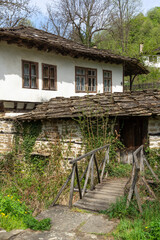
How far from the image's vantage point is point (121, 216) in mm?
4215

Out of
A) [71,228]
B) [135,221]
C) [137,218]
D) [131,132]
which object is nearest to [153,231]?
[135,221]

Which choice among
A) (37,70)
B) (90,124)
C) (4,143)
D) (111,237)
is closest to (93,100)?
(90,124)

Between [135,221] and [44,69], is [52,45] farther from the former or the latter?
[135,221]

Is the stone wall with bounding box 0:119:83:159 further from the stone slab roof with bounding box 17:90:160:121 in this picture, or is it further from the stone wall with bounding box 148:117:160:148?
the stone wall with bounding box 148:117:160:148

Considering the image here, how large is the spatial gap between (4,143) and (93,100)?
449 centimetres

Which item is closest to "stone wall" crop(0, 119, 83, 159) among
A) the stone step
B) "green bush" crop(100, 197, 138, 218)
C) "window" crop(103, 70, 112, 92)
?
the stone step

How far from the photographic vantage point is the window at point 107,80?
13.3 meters

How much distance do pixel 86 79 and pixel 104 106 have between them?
16.2 ft

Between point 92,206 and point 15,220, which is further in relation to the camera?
point 92,206

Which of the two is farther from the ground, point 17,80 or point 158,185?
point 17,80

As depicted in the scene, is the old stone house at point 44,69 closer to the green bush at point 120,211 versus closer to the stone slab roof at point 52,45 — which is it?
the stone slab roof at point 52,45

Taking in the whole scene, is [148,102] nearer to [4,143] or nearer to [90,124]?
[90,124]

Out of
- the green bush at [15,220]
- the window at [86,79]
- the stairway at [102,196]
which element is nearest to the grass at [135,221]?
the stairway at [102,196]

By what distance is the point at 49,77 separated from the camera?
1123 centimetres
